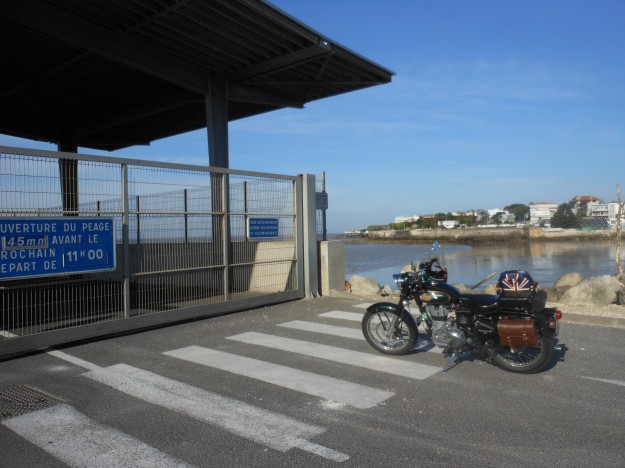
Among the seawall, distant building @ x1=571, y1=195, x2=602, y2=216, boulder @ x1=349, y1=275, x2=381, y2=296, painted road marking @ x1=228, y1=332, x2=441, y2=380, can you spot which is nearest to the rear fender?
painted road marking @ x1=228, y1=332, x2=441, y2=380

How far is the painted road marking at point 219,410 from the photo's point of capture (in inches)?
156

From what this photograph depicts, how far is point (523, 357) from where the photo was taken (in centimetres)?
566

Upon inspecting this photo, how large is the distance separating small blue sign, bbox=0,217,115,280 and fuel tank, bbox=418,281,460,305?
14.9 ft

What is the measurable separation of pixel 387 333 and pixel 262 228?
4.56 meters

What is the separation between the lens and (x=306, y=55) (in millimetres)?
14250

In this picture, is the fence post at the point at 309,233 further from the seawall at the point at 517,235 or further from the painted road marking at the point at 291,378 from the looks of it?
the seawall at the point at 517,235

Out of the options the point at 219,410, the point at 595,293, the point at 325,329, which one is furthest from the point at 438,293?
the point at 595,293

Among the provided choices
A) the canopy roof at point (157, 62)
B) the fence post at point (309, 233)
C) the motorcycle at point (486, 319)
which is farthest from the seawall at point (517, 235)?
the motorcycle at point (486, 319)

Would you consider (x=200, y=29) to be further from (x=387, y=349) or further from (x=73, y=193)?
(x=387, y=349)

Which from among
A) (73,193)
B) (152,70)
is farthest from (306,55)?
(73,193)

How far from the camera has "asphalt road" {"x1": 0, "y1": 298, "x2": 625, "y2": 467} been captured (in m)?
3.75

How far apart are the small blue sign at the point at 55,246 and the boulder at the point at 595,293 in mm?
9750

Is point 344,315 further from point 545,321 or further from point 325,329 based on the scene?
point 545,321

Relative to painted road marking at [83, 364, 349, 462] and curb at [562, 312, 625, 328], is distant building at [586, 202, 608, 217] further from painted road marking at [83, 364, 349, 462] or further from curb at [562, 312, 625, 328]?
painted road marking at [83, 364, 349, 462]
